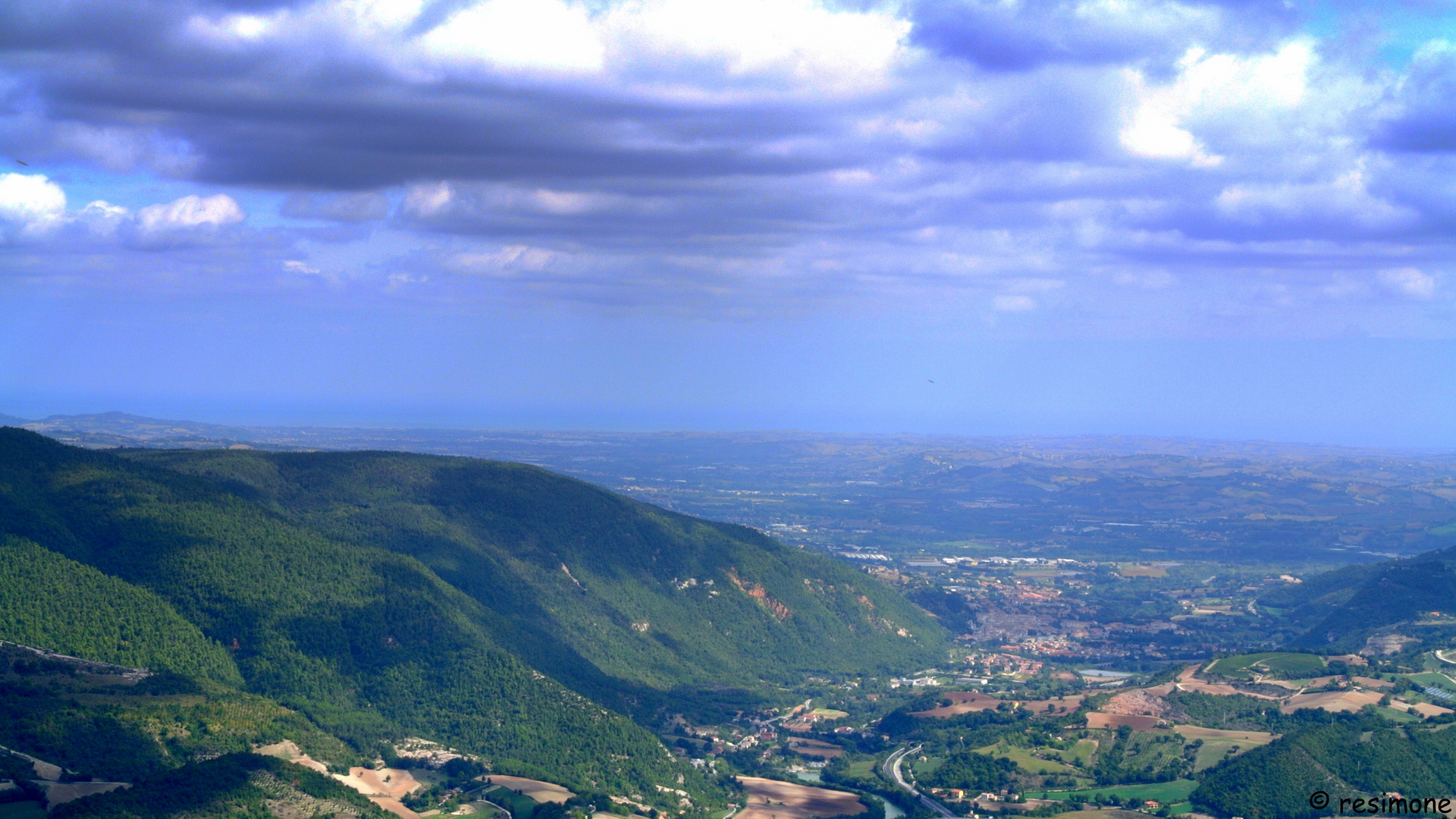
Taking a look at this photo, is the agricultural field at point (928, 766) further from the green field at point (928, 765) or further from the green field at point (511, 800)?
the green field at point (511, 800)

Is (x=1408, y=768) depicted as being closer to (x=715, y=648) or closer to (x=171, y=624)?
(x=715, y=648)

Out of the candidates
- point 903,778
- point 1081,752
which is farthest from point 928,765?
point 1081,752

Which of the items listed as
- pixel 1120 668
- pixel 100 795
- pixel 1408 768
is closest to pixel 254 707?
pixel 100 795

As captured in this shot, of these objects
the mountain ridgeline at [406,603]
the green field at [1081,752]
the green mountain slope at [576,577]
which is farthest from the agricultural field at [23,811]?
the green field at [1081,752]

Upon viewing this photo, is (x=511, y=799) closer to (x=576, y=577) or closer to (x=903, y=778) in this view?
(x=903, y=778)

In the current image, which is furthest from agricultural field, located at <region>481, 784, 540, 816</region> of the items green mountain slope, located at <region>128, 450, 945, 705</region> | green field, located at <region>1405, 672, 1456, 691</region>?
green field, located at <region>1405, 672, 1456, 691</region>
